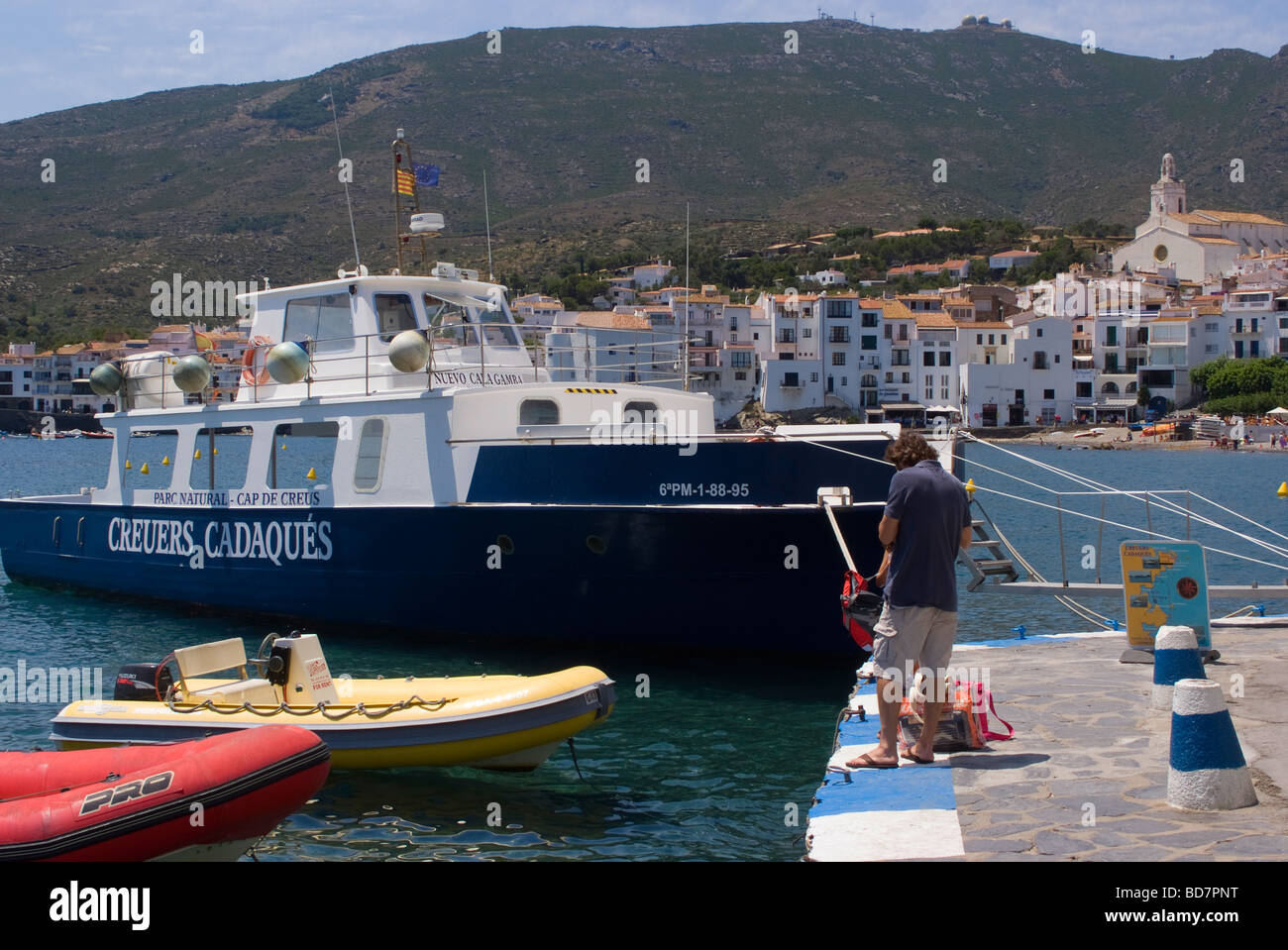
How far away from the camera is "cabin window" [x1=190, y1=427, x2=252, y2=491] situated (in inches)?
626

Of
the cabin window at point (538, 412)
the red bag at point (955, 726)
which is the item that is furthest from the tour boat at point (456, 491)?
the red bag at point (955, 726)

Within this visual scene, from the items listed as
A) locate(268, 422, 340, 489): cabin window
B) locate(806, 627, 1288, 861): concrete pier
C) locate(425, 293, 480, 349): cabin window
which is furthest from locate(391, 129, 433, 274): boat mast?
locate(806, 627, 1288, 861): concrete pier

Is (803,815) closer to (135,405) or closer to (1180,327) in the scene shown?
(135,405)

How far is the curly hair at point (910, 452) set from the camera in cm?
683

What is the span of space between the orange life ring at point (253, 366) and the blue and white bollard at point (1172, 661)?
39.9 ft

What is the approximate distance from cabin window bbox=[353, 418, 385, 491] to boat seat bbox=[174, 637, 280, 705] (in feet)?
14.7

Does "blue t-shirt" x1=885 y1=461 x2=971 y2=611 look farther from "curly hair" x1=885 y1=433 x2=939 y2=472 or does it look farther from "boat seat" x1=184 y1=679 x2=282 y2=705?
"boat seat" x1=184 y1=679 x2=282 y2=705

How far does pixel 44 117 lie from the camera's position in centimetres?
17250

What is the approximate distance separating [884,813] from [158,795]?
400 cm

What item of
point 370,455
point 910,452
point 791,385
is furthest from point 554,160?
point 910,452

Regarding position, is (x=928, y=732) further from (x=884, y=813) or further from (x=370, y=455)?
(x=370, y=455)

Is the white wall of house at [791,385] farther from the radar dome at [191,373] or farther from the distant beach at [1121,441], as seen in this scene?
the radar dome at [191,373]
